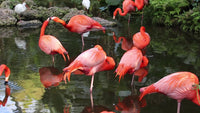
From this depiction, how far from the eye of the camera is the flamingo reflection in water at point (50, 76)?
15.0 feet

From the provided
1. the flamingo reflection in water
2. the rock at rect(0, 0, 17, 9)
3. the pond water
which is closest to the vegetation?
the pond water

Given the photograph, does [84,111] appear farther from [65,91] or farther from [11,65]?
[11,65]

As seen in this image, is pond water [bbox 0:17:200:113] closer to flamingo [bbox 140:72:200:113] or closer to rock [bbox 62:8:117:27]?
flamingo [bbox 140:72:200:113]

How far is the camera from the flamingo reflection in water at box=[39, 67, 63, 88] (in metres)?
4.56

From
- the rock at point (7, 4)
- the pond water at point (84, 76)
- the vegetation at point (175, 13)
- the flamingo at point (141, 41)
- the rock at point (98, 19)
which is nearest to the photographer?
the pond water at point (84, 76)

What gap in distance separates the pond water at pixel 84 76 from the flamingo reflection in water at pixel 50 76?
0.02m

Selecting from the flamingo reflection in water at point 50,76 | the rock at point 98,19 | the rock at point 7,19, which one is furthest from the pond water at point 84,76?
the rock at point 98,19

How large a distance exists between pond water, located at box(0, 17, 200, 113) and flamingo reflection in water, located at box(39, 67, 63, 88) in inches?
0.7

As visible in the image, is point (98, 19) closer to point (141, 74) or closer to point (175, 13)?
point (175, 13)

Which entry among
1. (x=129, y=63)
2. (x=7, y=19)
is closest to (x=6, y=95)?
(x=129, y=63)

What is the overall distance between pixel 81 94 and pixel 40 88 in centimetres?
63

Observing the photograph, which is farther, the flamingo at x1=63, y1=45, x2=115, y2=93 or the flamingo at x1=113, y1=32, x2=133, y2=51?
the flamingo at x1=113, y1=32, x2=133, y2=51

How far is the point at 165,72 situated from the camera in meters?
5.22

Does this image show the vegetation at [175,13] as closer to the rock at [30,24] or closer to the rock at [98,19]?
the rock at [98,19]
